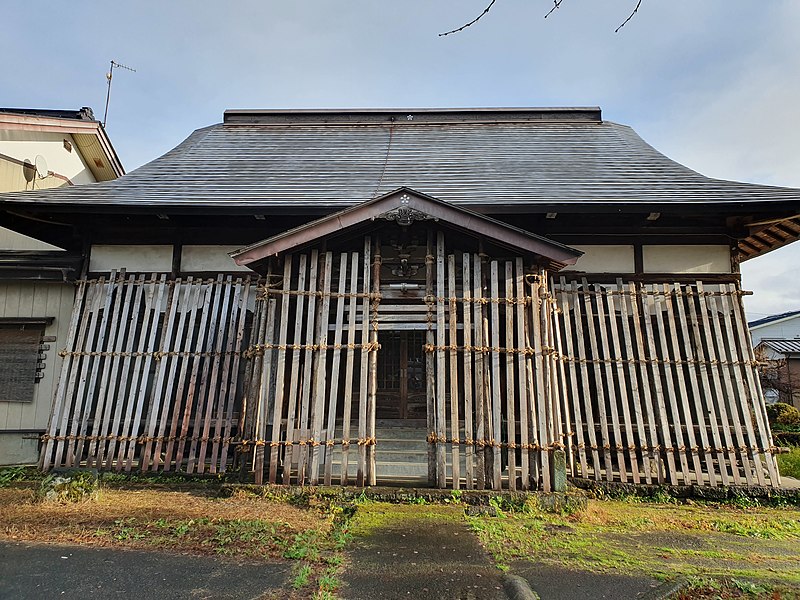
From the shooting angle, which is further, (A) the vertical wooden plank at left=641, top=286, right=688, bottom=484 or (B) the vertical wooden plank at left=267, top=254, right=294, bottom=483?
(A) the vertical wooden plank at left=641, top=286, right=688, bottom=484

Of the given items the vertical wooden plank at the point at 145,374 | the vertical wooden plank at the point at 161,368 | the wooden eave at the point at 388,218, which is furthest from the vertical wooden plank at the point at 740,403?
the vertical wooden plank at the point at 145,374

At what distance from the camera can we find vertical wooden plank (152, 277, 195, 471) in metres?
6.80

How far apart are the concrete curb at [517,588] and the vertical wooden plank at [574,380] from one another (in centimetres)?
303

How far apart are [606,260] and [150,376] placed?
23.0 feet

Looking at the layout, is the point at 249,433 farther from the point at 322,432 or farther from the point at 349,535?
the point at 349,535

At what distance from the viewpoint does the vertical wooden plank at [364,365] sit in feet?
19.0

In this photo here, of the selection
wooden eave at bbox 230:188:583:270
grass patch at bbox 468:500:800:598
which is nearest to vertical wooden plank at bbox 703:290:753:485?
grass patch at bbox 468:500:800:598

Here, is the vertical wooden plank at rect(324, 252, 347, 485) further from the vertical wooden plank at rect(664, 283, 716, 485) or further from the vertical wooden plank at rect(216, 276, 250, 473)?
the vertical wooden plank at rect(664, 283, 716, 485)

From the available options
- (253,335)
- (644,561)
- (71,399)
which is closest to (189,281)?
(253,335)

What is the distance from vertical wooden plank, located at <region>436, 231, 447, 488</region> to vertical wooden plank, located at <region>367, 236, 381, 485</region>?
738 mm

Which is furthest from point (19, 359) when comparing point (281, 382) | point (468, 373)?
point (468, 373)

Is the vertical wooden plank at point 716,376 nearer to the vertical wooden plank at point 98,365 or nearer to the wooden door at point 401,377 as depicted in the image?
the wooden door at point 401,377

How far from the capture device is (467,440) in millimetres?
5781

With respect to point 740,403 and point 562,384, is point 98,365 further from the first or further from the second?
point 740,403
